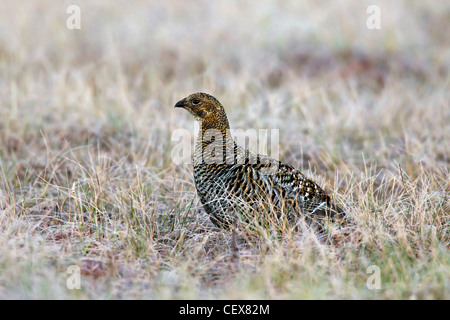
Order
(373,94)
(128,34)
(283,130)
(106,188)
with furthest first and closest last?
(128,34), (373,94), (283,130), (106,188)

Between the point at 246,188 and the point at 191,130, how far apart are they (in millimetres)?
2615

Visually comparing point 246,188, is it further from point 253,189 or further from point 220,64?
point 220,64

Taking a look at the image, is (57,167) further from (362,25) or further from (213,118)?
(362,25)

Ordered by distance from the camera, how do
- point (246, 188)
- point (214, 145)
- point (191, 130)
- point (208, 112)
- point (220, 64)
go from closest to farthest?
point (246, 188)
point (214, 145)
point (208, 112)
point (191, 130)
point (220, 64)

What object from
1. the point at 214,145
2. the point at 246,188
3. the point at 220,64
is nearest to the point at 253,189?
the point at 246,188

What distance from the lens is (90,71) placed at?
348 inches

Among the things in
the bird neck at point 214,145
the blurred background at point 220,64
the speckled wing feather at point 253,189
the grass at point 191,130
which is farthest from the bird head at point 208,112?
the blurred background at point 220,64

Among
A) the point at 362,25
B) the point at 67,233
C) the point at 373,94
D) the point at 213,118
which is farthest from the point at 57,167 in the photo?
the point at 362,25

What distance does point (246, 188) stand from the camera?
431 centimetres

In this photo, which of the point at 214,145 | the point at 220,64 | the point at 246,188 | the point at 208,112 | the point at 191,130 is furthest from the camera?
the point at 220,64

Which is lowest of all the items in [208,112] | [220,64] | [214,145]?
[214,145]

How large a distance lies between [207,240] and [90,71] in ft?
16.9

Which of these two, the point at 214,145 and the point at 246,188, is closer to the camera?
the point at 246,188
